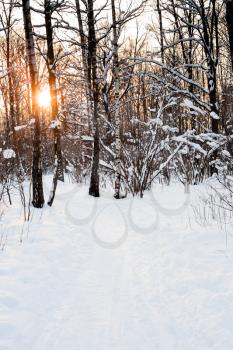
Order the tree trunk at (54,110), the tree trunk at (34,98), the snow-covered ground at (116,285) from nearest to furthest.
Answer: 1. the snow-covered ground at (116,285)
2. the tree trunk at (34,98)
3. the tree trunk at (54,110)

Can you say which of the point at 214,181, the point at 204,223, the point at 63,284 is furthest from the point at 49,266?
the point at 214,181

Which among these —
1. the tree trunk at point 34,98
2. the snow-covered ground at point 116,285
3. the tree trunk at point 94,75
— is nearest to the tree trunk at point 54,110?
the tree trunk at point 34,98

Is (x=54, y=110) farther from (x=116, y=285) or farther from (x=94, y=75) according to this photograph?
(x=116, y=285)

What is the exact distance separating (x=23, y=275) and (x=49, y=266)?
56 cm

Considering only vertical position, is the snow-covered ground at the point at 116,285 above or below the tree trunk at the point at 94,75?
below

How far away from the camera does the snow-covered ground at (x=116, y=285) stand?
3039mm

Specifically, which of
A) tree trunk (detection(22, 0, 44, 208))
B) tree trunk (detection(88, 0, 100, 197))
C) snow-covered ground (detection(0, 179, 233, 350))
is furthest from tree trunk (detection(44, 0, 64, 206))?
snow-covered ground (detection(0, 179, 233, 350))

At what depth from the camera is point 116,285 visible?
4.21 m

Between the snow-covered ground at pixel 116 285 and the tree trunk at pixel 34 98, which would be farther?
the tree trunk at pixel 34 98

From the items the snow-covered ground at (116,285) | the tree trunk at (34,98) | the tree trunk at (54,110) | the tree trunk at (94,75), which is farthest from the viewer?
the tree trunk at (94,75)

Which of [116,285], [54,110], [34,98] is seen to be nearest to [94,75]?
[54,110]

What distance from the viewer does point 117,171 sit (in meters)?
11.0

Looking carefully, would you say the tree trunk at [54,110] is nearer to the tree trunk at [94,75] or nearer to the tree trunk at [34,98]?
the tree trunk at [34,98]

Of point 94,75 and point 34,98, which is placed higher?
point 94,75
